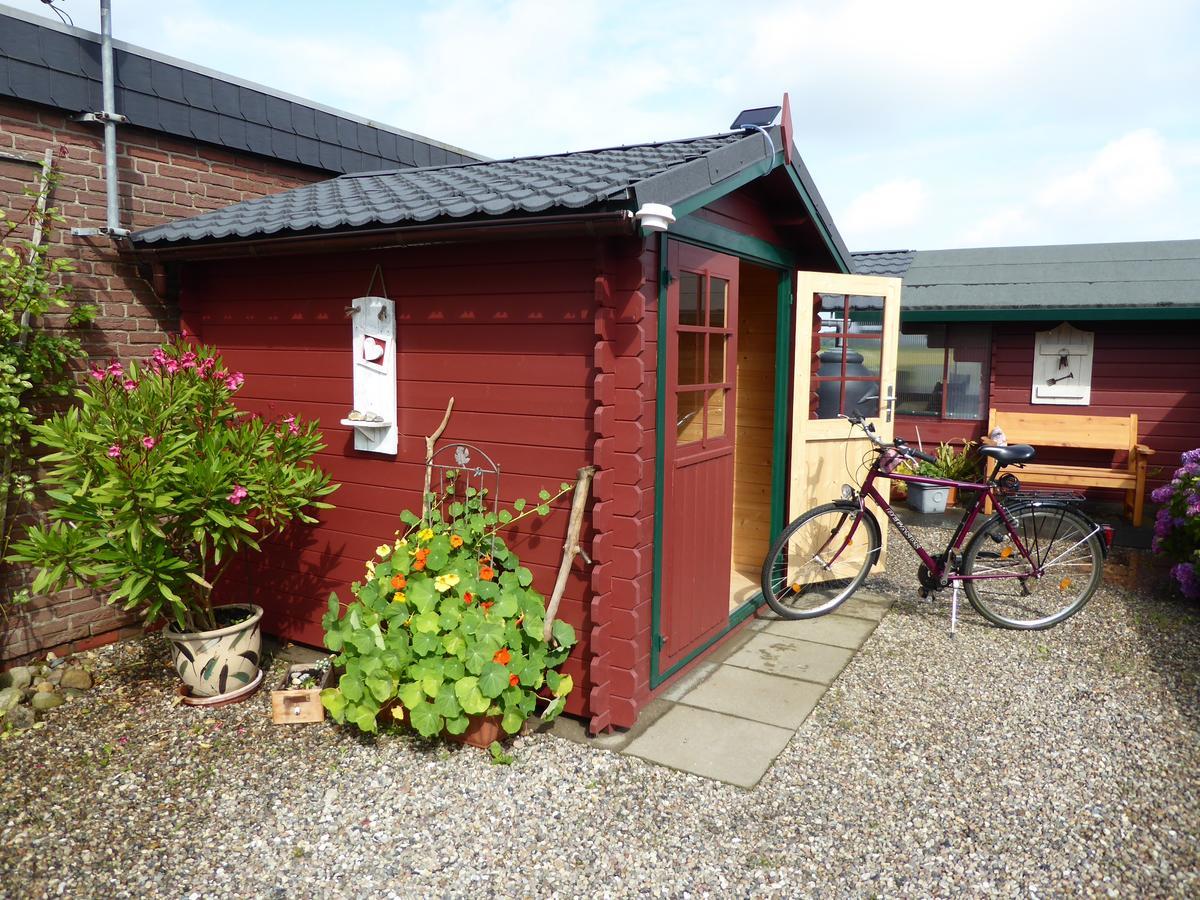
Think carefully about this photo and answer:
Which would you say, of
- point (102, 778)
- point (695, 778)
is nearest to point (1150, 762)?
point (695, 778)

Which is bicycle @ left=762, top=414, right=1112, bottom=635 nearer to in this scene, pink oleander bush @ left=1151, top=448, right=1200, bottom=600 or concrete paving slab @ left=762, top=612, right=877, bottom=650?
concrete paving slab @ left=762, top=612, right=877, bottom=650

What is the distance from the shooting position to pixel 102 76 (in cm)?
442

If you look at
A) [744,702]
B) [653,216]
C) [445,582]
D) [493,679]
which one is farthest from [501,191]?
[744,702]

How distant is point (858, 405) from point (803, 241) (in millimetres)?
1206

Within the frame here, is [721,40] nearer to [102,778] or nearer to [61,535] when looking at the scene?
[61,535]

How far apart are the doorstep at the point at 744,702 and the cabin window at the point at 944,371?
16.6ft

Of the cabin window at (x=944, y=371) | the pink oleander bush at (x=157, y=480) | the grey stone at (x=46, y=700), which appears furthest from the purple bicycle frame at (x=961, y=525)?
the grey stone at (x=46, y=700)

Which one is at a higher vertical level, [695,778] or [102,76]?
[102,76]

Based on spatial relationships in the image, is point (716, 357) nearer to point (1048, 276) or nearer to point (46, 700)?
point (46, 700)

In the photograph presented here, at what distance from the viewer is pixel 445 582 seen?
3.48 metres

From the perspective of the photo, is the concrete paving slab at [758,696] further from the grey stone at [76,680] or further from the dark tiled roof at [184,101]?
the dark tiled roof at [184,101]

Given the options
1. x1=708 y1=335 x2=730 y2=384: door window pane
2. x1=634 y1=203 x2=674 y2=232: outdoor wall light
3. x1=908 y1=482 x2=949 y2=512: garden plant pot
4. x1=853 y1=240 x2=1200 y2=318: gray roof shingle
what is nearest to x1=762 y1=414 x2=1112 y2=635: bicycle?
x1=708 y1=335 x2=730 y2=384: door window pane

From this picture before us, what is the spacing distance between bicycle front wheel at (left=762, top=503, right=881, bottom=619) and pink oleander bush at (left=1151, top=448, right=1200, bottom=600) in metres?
2.09

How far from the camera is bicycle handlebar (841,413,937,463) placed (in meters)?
4.93
